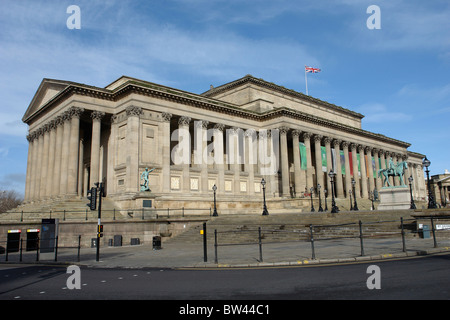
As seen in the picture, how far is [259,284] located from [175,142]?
42.0m

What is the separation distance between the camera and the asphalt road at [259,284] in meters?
8.37

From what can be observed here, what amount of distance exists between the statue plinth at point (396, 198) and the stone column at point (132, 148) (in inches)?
1036

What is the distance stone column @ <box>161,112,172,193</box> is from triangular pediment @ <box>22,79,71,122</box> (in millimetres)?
12264

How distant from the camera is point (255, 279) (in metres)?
11.1

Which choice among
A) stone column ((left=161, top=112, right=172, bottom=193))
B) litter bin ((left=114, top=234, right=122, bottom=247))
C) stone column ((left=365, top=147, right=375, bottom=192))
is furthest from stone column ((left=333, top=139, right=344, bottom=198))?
litter bin ((left=114, top=234, right=122, bottom=247))

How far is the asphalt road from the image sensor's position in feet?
27.5

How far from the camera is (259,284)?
33.2 feet

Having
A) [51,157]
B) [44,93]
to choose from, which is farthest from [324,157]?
[44,93]

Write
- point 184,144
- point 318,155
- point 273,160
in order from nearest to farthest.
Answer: point 184,144, point 273,160, point 318,155

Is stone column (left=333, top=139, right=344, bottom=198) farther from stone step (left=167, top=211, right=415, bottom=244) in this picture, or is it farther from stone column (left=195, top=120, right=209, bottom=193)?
stone step (left=167, top=211, right=415, bottom=244)

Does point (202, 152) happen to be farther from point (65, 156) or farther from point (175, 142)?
point (65, 156)

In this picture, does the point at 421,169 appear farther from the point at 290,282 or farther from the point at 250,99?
the point at 290,282

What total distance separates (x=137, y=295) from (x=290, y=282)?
4.18 metres
